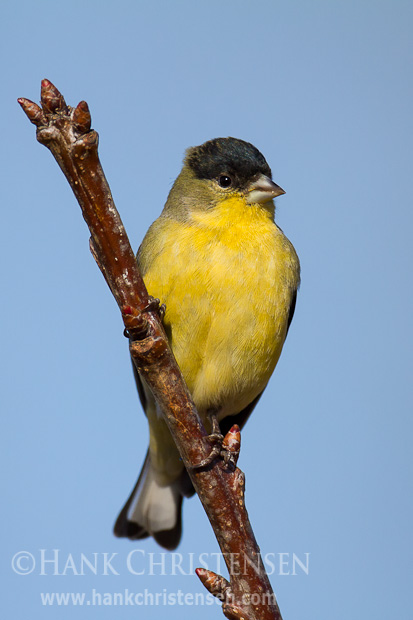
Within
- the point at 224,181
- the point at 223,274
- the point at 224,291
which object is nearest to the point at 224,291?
the point at 224,291

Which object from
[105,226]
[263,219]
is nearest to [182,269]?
[263,219]

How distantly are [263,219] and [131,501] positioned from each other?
2.87 meters

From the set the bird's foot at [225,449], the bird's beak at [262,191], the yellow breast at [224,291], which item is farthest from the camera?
the bird's beak at [262,191]

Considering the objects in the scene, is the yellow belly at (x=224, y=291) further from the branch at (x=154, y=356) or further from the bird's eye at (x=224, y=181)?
the branch at (x=154, y=356)

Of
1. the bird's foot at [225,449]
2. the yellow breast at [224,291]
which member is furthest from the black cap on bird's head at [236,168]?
the bird's foot at [225,449]

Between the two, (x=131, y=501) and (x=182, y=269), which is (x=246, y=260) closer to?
(x=182, y=269)

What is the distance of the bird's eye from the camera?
179 inches

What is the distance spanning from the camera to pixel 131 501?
588 cm

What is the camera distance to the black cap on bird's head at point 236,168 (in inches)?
174

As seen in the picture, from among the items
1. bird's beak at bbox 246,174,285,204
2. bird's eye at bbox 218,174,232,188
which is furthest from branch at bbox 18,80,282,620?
bird's eye at bbox 218,174,232,188

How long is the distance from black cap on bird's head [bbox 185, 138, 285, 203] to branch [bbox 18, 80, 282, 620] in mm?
1808

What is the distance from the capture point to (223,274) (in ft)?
13.2

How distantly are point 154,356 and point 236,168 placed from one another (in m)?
2.12

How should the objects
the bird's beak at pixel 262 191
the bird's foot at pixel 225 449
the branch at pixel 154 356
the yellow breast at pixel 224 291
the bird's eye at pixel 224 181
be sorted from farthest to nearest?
the bird's eye at pixel 224 181 < the bird's beak at pixel 262 191 < the yellow breast at pixel 224 291 < the bird's foot at pixel 225 449 < the branch at pixel 154 356
